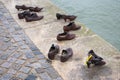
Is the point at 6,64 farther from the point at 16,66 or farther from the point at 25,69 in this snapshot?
the point at 25,69

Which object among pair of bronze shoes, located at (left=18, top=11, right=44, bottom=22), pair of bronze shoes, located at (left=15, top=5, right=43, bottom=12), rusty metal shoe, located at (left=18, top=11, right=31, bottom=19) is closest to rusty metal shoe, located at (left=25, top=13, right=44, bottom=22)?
pair of bronze shoes, located at (left=18, top=11, right=44, bottom=22)

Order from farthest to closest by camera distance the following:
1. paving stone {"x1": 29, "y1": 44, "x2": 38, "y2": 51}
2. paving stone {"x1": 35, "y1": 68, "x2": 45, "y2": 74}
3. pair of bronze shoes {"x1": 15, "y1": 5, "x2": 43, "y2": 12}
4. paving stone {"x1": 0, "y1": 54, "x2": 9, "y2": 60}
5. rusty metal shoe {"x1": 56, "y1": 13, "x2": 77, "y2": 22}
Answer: pair of bronze shoes {"x1": 15, "y1": 5, "x2": 43, "y2": 12} < rusty metal shoe {"x1": 56, "y1": 13, "x2": 77, "y2": 22} < paving stone {"x1": 29, "y1": 44, "x2": 38, "y2": 51} < paving stone {"x1": 0, "y1": 54, "x2": 9, "y2": 60} < paving stone {"x1": 35, "y1": 68, "x2": 45, "y2": 74}

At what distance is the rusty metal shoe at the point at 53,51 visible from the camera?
3.72 metres

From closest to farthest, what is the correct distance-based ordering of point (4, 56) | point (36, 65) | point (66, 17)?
1. point (36, 65)
2. point (4, 56)
3. point (66, 17)

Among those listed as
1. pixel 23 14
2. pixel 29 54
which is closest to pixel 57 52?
pixel 29 54

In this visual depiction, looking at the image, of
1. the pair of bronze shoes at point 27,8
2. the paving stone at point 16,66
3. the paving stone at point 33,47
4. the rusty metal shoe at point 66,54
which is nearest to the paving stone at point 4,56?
the paving stone at point 16,66

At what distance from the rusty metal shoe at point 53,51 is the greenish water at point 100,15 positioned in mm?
1625

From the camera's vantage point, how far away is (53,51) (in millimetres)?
3797

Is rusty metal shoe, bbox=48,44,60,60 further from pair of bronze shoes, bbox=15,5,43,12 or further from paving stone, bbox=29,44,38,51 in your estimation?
pair of bronze shoes, bbox=15,5,43,12

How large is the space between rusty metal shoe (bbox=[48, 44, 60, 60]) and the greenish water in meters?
1.63

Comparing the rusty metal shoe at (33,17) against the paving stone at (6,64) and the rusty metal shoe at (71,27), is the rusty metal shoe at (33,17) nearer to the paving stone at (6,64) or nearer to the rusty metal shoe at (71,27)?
the rusty metal shoe at (71,27)

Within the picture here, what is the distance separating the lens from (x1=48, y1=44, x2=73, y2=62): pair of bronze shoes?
3.65m

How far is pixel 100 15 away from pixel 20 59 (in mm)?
3200

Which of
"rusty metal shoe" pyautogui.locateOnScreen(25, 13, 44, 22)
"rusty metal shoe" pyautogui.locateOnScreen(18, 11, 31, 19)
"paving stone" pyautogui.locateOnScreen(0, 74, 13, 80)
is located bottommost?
"paving stone" pyautogui.locateOnScreen(0, 74, 13, 80)
